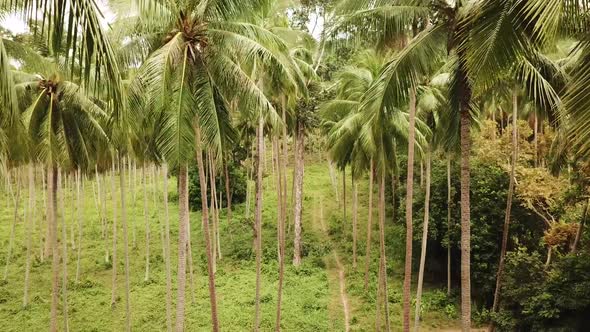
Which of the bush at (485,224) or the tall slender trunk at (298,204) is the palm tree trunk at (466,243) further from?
the tall slender trunk at (298,204)

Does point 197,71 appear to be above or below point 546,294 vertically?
above

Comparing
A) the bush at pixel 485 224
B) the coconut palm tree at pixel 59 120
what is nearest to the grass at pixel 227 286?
the bush at pixel 485 224

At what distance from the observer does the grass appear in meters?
21.8

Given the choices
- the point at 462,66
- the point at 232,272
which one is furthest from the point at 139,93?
Result: the point at 232,272

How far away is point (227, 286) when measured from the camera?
24688 mm

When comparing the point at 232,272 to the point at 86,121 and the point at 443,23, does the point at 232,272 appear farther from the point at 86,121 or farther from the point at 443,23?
the point at 443,23

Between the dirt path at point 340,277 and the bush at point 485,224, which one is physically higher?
the bush at point 485,224

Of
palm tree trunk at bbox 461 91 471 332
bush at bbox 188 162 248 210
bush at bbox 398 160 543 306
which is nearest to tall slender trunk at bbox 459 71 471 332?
palm tree trunk at bbox 461 91 471 332

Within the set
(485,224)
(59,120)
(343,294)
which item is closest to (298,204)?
(343,294)

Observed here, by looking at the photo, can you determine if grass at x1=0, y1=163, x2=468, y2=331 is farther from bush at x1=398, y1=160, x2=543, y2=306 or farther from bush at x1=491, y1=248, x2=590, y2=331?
bush at x1=491, y1=248, x2=590, y2=331

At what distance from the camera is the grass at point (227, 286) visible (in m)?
21.8

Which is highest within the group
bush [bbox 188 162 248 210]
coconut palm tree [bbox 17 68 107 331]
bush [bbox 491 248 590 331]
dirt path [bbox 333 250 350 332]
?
coconut palm tree [bbox 17 68 107 331]

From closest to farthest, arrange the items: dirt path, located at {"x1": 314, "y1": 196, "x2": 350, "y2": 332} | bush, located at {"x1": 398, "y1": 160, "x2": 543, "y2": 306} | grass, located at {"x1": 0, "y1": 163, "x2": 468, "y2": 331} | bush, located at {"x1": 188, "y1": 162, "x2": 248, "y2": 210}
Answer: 1. grass, located at {"x1": 0, "y1": 163, "x2": 468, "y2": 331}
2. bush, located at {"x1": 398, "y1": 160, "x2": 543, "y2": 306}
3. dirt path, located at {"x1": 314, "y1": 196, "x2": 350, "y2": 332}
4. bush, located at {"x1": 188, "y1": 162, "x2": 248, "y2": 210}

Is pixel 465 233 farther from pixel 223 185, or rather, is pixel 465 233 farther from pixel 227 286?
pixel 223 185
